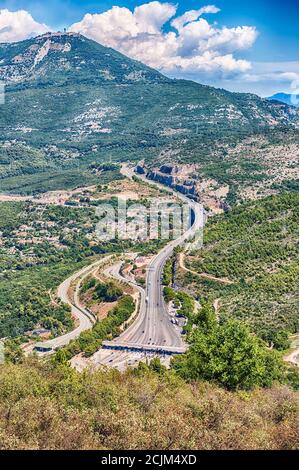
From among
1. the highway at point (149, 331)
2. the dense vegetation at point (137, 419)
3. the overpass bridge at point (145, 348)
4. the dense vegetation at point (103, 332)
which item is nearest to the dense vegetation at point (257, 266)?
the highway at point (149, 331)

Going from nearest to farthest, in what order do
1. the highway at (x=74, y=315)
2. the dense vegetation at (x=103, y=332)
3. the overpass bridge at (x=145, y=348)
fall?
the overpass bridge at (x=145, y=348)
the dense vegetation at (x=103, y=332)
the highway at (x=74, y=315)

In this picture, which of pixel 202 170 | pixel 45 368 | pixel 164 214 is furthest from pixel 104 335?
pixel 202 170

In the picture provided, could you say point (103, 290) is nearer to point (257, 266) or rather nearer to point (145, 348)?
point (145, 348)

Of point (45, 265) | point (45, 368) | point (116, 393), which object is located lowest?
point (45, 265)

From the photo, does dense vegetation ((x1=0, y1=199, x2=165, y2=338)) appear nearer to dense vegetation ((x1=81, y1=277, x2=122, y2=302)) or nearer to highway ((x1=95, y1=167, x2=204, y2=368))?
dense vegetation ((x1=81, y1=277, x2=122, y2=302))

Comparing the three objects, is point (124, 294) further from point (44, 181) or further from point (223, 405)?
point (44, 181)

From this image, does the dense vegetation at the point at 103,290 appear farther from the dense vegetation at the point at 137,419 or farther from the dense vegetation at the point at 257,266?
the dense vegetation at the point at 137,419

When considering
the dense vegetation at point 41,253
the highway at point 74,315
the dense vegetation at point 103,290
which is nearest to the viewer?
the highway at point 74,315
